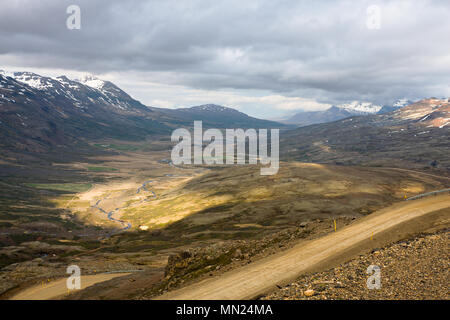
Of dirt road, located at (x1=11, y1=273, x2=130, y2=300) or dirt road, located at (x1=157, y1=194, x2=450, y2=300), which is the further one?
dirt road, located at (x1=11, y1=273, x2=130, y2=300)

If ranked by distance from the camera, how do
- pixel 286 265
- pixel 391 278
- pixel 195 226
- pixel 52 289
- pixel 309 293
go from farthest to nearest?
1. pixel 195 226
2. pixel 52 289
3. pixel 286 265
4. pixel 391 278
5. pixel 309 293

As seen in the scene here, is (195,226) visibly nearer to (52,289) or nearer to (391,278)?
(52,289)

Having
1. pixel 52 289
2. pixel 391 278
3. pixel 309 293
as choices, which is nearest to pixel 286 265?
pixel 309 293

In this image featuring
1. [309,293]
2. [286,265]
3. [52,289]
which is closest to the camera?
[309,293]

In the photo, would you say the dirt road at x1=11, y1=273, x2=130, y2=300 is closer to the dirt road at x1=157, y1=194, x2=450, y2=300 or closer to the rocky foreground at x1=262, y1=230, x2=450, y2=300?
the dirt road at x1=157, y1=194, x2=450, y2=300

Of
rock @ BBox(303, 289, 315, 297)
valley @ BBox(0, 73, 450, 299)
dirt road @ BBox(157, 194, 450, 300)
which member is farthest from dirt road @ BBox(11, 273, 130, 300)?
rock @ BBox(303, 289, 315, 297)
